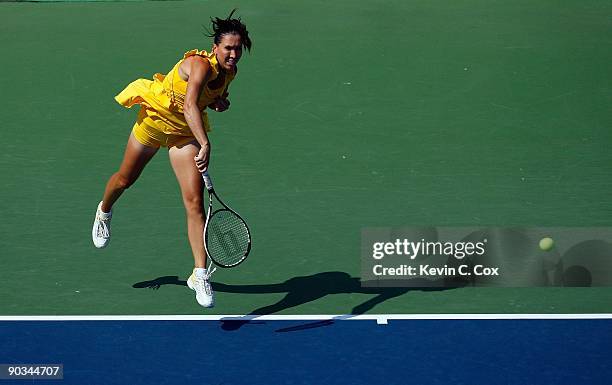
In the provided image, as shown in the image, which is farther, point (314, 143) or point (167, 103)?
point (314, 143)

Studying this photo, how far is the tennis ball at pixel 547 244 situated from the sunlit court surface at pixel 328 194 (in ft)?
0.09

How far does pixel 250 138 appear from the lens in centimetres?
1182

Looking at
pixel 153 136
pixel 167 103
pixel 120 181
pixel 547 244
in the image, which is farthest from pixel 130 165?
pixel 547 244

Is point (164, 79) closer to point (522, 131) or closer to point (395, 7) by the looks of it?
point (522, 131)

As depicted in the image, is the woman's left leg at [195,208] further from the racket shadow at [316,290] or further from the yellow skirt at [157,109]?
the racket shadow at [316,290]

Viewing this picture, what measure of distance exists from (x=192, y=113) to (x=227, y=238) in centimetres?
111

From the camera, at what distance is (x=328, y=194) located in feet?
35.8

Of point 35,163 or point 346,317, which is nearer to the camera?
point 346,317

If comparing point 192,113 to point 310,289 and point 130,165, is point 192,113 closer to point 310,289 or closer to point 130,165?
point 130,165
